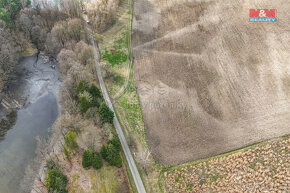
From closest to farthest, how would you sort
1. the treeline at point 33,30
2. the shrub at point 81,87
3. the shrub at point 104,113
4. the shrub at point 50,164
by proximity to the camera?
the shrub at point 50,164 < the shrub at point 104,113 < the shrub at point 81,87 < the treeline at point 33,30

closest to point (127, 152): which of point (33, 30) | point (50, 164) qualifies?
point (50, 164)

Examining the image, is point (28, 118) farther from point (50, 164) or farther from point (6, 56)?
point (6, 56)

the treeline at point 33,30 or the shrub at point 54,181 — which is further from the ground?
the treeline at point 33,30

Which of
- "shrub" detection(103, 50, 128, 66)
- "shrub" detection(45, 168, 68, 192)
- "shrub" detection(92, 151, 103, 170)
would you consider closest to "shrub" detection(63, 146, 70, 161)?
"shrub" detection(45, 168, 68, 192)

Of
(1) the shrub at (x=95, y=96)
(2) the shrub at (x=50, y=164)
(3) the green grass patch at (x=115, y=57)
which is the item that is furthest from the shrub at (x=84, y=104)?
(3) the green grass patch at (x=115, y=57)

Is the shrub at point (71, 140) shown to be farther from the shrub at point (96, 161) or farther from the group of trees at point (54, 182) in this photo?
the group of trees at point (54, 182)
